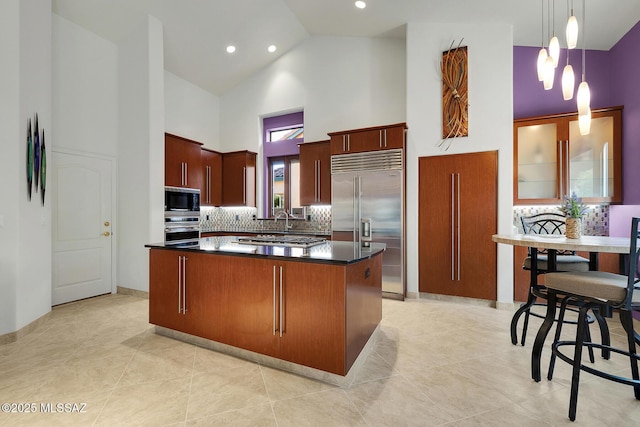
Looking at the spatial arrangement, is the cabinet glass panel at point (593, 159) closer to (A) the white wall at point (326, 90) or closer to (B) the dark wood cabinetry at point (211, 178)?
(A) the white wall at point (326, 90)

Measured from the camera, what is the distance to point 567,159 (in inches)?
149

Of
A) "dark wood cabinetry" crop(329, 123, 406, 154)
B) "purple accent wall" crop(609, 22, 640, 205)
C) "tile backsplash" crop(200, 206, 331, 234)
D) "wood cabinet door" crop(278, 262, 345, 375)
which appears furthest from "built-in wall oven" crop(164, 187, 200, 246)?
"purple accent wall" crop(609, 22, 640, 205)

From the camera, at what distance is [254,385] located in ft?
6.71

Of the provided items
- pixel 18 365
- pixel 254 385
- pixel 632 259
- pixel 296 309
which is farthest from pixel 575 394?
pixel 18 365

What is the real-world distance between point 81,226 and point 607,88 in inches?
293

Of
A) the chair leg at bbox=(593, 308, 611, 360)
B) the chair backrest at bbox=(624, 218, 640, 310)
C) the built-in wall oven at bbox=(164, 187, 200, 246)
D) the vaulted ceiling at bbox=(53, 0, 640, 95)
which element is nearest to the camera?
the chair backrest at bbox=(624, 218, 640, 310)

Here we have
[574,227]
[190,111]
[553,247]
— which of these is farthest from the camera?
[190,111]

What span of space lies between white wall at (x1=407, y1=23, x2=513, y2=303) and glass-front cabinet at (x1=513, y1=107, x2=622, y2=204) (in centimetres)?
33

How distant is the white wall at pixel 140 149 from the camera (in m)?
4.16

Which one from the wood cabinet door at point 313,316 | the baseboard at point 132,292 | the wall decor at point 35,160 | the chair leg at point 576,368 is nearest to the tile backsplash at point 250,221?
the baseboard at point 132,292

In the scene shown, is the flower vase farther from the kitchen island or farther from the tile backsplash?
the tile backsplash

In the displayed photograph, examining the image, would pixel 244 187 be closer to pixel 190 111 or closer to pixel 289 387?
pixel 190 111

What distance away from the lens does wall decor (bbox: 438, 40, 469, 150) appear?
4000 mm

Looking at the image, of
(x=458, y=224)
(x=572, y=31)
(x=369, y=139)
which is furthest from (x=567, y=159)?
(x=369, y=139)
